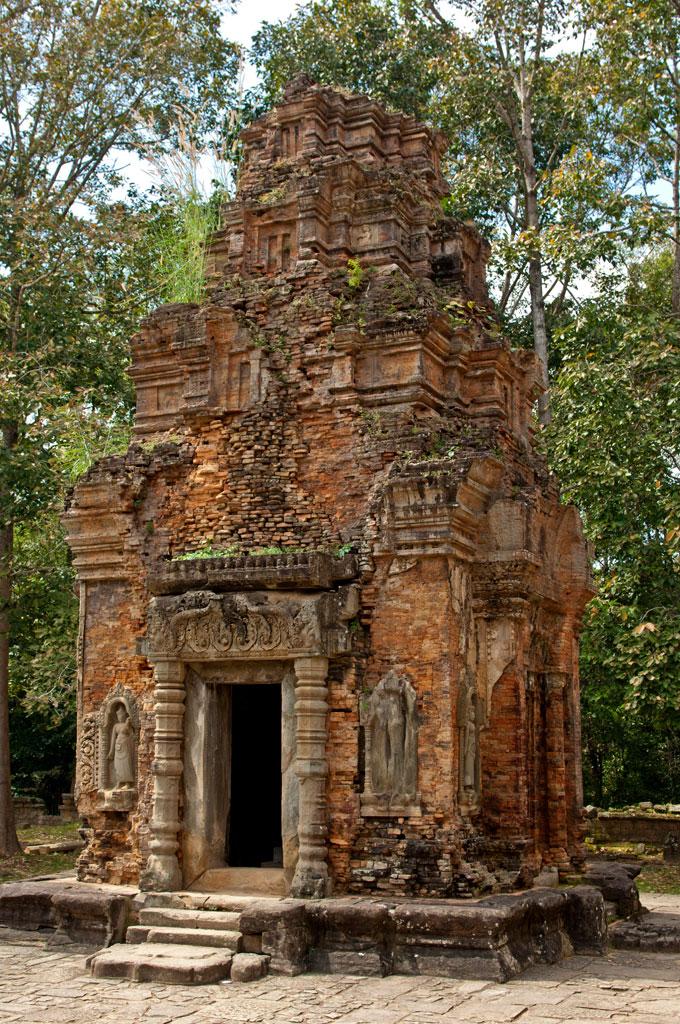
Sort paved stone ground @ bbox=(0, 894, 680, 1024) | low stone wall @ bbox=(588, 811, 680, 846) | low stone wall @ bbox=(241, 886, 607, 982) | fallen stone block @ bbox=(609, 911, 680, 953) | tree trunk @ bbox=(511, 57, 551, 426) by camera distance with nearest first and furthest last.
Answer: paved stone ground @ bbox=(0, 894, 680, 1024)
low stone wall @ bbox=(241, 886, 607, 982)
fallen stone block @ bbox=(609, 911, 680, 953)
low stone wall @ bbox=(588, 811, 680, 846)
tree trunk @ bbox=(511, 57, 551, 426)

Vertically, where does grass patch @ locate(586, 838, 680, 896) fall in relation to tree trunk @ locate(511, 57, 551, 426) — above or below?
below

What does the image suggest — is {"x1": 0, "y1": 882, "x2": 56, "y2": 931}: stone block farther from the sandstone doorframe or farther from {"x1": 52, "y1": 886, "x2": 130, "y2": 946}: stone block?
the sandstone doorframe

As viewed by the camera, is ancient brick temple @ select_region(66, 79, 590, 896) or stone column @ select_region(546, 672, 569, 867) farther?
stone column @ select_region(546, 672, 569, 867)

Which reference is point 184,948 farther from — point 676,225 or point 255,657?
point 676,225

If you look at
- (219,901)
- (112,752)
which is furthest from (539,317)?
(219,901)

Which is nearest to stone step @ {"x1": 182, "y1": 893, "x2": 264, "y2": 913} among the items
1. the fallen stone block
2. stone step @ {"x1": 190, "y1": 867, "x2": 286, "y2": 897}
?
stone step @ {"x1": 190, "y1": 867, "x2": 286, "y2": 897}

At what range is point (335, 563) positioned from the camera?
9.60 m

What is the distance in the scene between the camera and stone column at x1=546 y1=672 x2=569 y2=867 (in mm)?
11070

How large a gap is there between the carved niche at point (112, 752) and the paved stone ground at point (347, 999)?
1.71 metres

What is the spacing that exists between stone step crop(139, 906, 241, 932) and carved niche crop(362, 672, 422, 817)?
1.38 m

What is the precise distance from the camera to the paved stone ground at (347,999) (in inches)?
285

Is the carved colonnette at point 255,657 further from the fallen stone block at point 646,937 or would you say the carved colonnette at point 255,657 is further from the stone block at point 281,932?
the fallen stone block at point 646,937

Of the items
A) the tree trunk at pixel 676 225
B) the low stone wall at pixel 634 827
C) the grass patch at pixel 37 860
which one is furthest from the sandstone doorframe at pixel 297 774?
the tree trunk at pixel 676 225

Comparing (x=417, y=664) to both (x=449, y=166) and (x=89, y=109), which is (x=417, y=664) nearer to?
(x=89, y=109)
